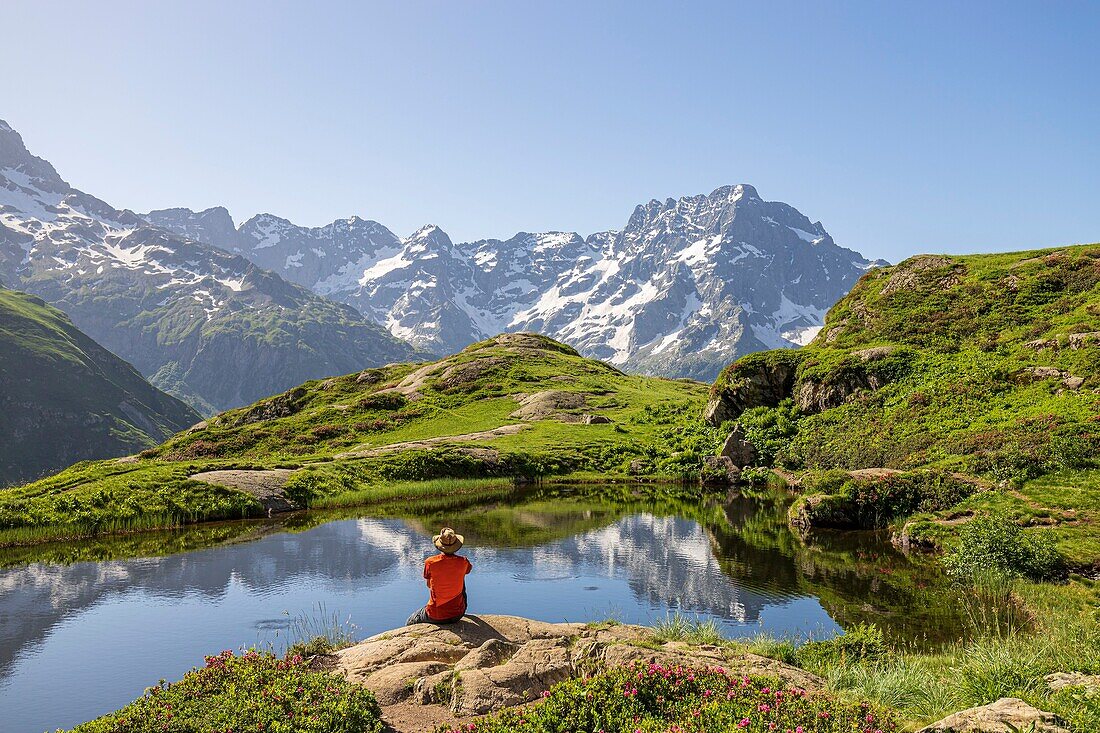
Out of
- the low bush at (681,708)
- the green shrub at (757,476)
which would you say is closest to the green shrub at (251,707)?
the low bush at (681,708)

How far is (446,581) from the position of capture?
18.4 m

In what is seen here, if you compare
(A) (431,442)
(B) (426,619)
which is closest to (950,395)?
(B) (426,619)

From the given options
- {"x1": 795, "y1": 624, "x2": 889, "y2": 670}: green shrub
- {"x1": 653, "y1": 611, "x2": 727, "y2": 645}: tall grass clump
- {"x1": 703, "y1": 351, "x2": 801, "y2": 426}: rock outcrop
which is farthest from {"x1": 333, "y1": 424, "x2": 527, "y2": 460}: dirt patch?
{"x1": 795, "y1": 624, "x2": 889, "y2": 670}: green shrub

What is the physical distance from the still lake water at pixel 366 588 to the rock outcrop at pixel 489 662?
19.2ft

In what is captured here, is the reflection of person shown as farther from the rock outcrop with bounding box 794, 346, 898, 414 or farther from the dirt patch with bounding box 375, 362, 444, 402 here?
the dirt patch with bounding box 375, 362, 444, 402

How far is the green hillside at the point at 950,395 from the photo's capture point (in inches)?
1284

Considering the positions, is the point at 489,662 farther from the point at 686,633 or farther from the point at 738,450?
the point at 738,450

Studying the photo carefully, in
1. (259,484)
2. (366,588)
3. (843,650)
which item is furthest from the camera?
(259,484)

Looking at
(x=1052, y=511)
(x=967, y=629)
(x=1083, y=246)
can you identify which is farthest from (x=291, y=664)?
(x=1083, y=246)

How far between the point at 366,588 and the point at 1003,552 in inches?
1078

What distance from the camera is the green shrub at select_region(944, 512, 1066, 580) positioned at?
79.7 feet

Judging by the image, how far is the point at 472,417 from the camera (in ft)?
291

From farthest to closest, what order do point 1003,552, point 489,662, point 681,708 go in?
1. point 1003,552
2. point 489,662
3. point 681,708

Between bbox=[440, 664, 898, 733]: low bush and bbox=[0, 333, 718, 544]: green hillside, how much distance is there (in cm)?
4068
